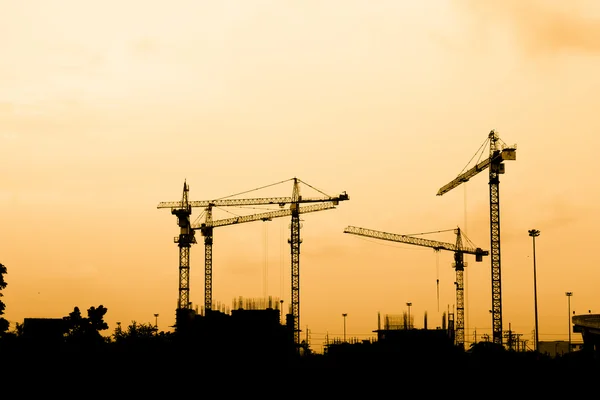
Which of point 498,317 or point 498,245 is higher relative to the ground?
point 498,245

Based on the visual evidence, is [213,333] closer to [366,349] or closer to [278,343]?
[278,343]

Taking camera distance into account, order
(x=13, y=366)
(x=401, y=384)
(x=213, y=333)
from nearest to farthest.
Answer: (x=13, y=366) < (x=401, y=384) < (x=213, y=333)

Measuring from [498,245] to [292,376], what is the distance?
113788 mm

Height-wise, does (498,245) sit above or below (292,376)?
above

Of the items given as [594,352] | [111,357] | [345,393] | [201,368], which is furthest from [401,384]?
[594,352]

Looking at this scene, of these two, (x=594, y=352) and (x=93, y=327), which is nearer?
(x=93, y=327)

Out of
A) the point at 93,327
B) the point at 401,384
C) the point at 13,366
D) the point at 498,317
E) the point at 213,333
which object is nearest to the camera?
the point at 13,366

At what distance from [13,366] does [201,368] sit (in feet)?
60.3

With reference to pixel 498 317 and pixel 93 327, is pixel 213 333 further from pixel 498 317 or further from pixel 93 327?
pixel 498 317

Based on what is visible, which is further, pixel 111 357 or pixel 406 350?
pixel 406 350

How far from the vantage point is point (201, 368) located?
94.2 meters

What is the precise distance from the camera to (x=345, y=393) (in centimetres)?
8656

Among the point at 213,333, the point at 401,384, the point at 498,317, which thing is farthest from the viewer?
the point at 498,317

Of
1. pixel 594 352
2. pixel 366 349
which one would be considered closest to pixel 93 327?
pixel 366 349
